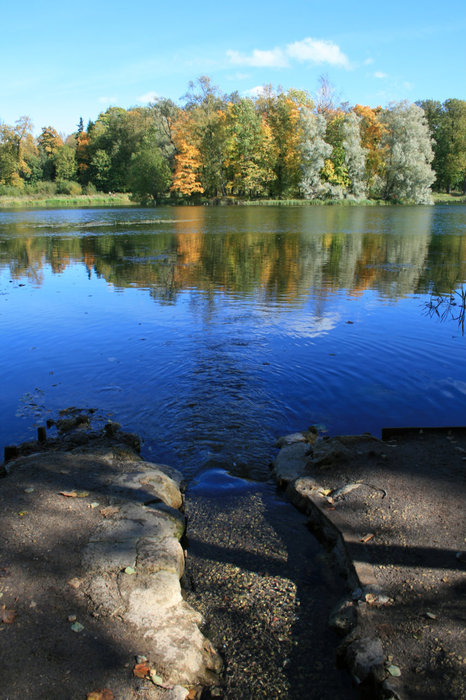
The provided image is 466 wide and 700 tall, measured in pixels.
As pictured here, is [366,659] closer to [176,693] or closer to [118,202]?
[176,693]

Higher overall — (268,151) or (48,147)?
(48,147)

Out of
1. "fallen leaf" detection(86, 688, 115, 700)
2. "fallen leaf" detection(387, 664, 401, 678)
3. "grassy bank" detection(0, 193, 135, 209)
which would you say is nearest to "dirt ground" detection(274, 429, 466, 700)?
"fallen leaf" detection(387, 664, 401, 678)

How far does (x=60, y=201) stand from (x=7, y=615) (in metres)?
80.8

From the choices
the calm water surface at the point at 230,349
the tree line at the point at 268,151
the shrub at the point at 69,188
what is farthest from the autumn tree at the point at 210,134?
the calm water surface at the point at 230,349

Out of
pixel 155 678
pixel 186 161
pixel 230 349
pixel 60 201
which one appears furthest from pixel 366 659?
pixel 60 201

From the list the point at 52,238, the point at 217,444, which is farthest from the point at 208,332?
the point at 52,238

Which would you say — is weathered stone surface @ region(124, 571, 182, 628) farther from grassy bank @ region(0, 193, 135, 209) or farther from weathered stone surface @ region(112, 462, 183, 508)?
grassy bank @ region(0, 193, 135, 209)

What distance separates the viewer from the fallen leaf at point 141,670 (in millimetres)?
2840

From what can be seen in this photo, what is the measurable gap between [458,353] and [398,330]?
1.77 m

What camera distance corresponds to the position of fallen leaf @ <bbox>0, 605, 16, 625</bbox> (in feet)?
10.2

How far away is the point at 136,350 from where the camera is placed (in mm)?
9695

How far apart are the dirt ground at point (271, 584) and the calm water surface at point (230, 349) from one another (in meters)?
1.17

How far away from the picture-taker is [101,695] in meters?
2.69

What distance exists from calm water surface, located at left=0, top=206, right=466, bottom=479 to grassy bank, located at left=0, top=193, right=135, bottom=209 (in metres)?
59.9
